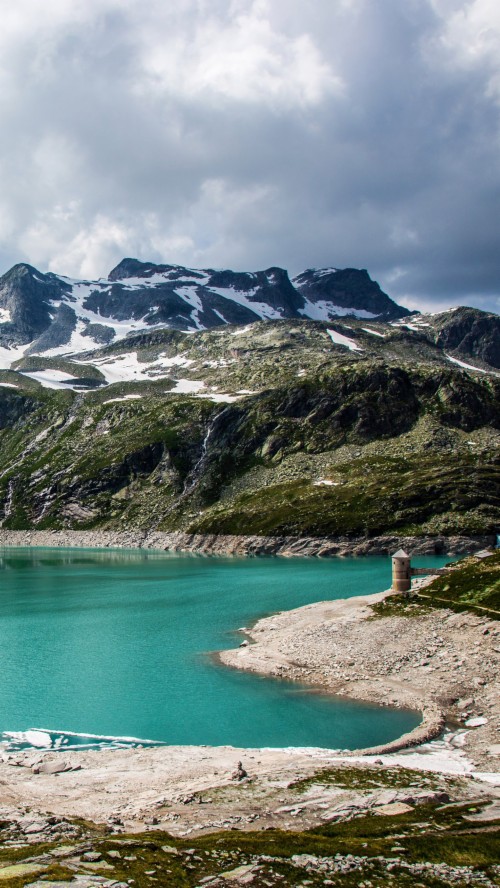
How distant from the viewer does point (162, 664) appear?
50.7 meters

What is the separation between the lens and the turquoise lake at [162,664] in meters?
35.5

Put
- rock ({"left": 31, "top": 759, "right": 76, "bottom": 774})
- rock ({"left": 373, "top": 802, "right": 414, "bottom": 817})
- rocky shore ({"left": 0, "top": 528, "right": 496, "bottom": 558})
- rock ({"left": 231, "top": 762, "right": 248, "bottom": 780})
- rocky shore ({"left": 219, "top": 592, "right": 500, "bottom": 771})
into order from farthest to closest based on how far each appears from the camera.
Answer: rocky shore ({"left": 0, "top": 528, "right": 496, "bottom": 558}), rocky shore ({"left": 219, "top": 592, "right": 500, "bottom": 771}), rock ({"left": 31, "top": 759, "right": 76, "bottom": 774}), rock ({"left": 231, "top": 762, "right": 248, "bottom": 780}), rock ({"left": 373, "top": 802, "right": 414, "bottom": 817})

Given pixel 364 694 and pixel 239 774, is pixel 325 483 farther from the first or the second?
pixel 239 774

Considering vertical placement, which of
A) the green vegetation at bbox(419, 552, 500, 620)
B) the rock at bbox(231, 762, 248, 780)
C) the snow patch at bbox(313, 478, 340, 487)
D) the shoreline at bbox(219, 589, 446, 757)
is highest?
the snow patch at bbox(313, 478, 340, 487)

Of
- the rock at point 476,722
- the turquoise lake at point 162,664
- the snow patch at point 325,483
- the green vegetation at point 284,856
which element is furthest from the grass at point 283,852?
the snow patch at point 325,483

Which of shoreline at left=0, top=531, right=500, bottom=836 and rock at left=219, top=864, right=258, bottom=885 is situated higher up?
rock at left=219, top=864, right=258, bottom=885

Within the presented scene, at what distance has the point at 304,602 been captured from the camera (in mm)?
76938

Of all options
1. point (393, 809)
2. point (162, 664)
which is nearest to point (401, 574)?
point (162, 664)

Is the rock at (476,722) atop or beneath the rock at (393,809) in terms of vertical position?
beneath

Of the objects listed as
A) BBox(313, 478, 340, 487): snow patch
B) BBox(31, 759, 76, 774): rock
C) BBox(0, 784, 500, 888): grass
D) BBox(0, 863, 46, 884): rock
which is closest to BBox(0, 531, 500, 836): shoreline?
BBox(31, 759, 76, 774): rock

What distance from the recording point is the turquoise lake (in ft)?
117

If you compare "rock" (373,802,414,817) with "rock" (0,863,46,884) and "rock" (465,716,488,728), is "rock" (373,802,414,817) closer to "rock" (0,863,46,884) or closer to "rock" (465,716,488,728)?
"rock" (0,863,46,884)

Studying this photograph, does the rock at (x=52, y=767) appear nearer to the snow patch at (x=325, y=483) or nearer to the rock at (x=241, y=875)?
the rock at (x=241, y=875)

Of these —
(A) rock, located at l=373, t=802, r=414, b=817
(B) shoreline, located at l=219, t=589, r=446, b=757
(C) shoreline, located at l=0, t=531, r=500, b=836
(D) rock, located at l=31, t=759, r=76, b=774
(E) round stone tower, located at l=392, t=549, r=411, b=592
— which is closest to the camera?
(A) rock, located at l=373, t=802, r=414, b=817
